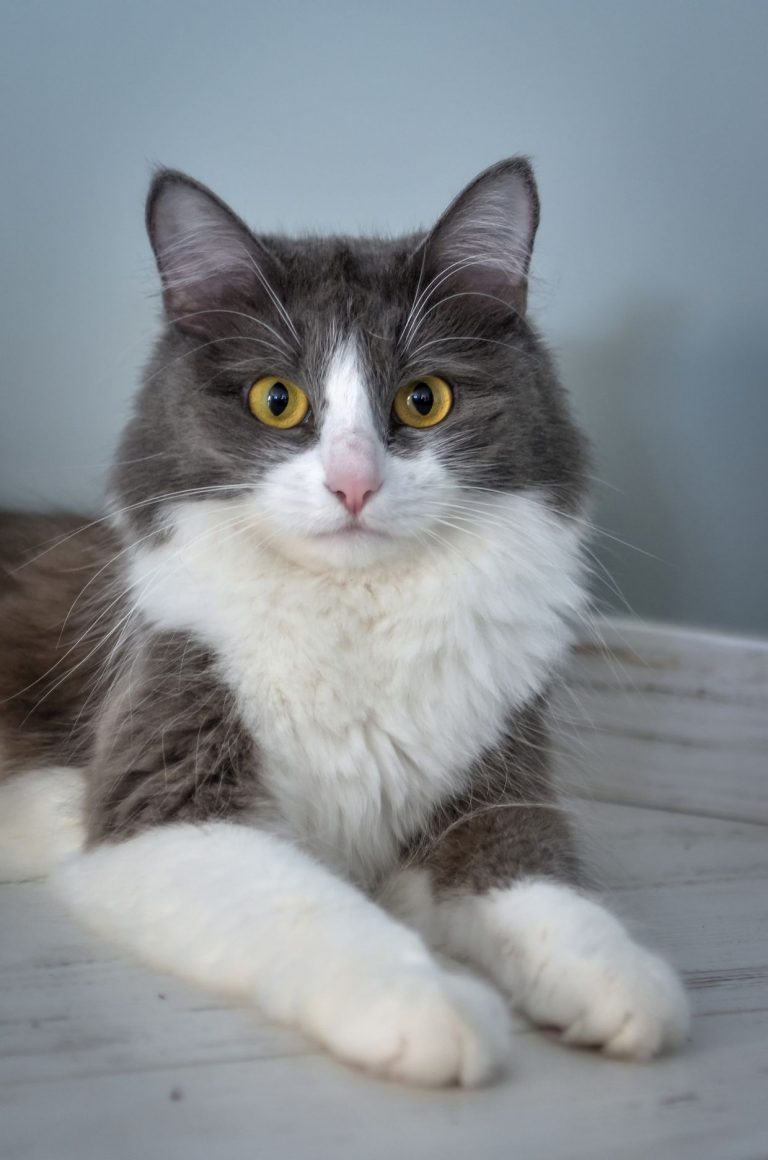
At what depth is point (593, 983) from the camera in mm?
1168

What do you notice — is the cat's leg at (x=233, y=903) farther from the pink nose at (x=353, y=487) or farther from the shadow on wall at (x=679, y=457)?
the shadow on wall at (x=679, y=457)

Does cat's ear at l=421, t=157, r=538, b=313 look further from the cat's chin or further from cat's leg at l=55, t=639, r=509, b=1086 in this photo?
cat's leg at l=55, t=639, r=509, b=1086

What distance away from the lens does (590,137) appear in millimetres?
2004

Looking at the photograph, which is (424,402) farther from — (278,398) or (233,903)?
(233,903)

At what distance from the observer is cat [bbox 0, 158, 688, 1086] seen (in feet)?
4.45

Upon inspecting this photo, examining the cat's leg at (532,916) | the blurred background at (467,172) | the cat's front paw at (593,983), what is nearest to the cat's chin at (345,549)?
the cat's leg at (532,916)

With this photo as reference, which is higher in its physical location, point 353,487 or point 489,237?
point 489,237

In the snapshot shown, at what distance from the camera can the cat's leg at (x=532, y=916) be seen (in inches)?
45.3

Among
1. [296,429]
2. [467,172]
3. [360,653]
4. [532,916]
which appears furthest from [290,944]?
[467,172]

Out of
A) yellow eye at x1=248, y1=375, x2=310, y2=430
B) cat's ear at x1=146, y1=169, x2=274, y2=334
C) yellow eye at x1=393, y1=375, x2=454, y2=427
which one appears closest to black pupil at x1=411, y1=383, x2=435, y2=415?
yellow eye at x1=393, y1=375, x2=454, y2=427

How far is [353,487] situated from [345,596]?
214 millimetres

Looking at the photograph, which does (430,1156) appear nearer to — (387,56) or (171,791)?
(171,791)

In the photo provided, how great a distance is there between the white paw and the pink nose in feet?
1.88

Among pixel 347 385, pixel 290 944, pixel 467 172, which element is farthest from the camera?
pixel 467 172
